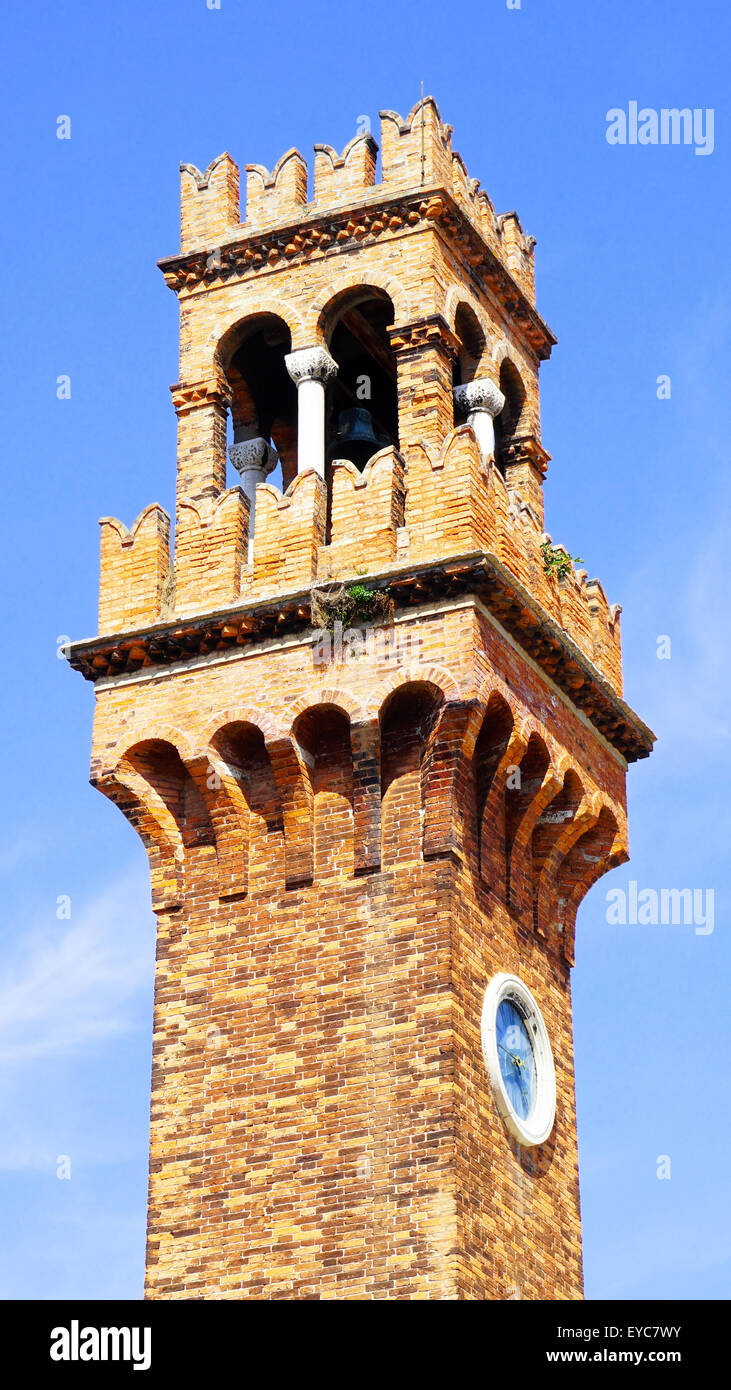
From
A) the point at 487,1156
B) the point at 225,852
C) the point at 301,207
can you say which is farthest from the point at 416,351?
the point at 487,1156

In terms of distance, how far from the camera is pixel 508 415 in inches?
1265

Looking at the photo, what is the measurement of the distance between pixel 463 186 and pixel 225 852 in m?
8.38

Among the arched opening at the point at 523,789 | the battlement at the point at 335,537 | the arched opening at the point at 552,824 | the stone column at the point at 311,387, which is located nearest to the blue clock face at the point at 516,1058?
the arched opening at the point at 552,824

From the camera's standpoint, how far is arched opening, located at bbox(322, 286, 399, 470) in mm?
31641

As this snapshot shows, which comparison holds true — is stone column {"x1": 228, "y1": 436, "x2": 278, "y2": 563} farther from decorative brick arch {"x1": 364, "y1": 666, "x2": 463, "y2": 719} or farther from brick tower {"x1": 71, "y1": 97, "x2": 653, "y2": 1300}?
decorative brick arch {"x1": 364, "y1": 666, "x2": 463, "y2": 719}

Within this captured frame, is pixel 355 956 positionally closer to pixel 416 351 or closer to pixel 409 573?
pixel 409 573

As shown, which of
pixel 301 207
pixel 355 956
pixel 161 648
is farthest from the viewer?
pixel 301 207

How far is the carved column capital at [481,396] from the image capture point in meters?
30.8

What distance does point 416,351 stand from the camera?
29.4 metres

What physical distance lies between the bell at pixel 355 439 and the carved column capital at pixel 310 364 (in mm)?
1570

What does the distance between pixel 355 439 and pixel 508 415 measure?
1.91m

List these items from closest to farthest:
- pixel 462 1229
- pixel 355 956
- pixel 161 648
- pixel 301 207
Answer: pixel 462 1229, pixel 355 956, pixel 161 648, pixel 301 207

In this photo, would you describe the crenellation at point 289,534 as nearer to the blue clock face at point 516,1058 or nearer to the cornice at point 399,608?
the cornice at point 399,608

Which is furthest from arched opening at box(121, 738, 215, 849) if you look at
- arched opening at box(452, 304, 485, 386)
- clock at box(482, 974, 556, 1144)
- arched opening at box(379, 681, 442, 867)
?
arched opening at box(452, 304, 485, 386)
